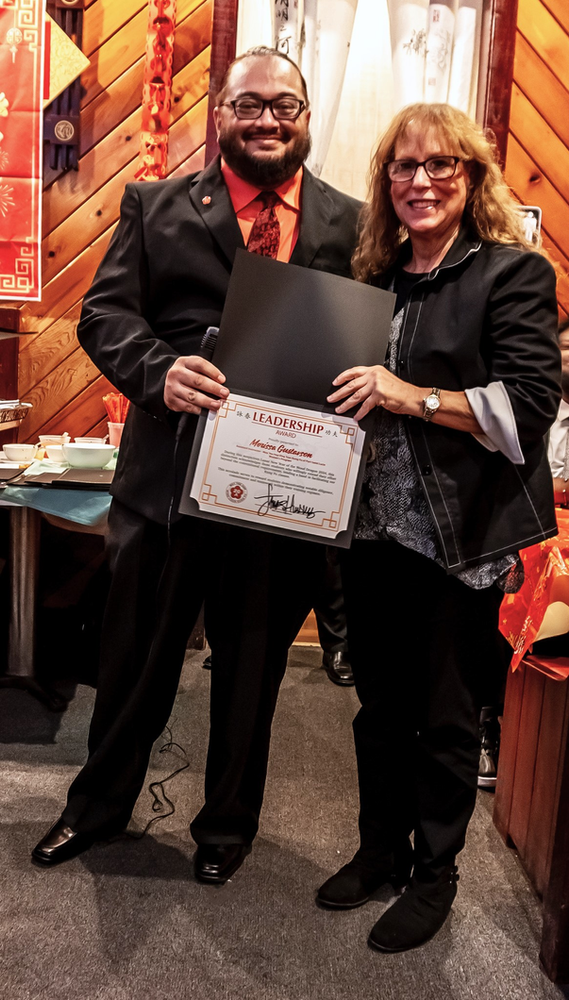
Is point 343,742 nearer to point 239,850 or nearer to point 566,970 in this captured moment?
point 239,850

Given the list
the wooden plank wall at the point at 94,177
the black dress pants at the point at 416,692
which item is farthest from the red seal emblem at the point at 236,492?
the wooden plank wall at the point at 94,177

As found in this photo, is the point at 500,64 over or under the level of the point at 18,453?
over

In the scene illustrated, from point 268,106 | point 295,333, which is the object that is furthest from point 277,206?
point 295,333

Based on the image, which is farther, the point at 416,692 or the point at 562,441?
the point at 562,441

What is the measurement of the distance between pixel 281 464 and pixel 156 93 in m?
2.05

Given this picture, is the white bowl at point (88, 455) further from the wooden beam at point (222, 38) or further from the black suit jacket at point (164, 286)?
the wooden beam at point (222, 38)

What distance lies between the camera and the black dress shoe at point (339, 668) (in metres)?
2.87

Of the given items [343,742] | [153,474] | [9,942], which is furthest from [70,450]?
[9,942]

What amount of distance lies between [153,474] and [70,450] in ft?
3.16

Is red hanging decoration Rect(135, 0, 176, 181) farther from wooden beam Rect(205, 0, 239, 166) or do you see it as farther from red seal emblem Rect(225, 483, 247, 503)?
red seal emblem Rect(225, 483, 247, 503)

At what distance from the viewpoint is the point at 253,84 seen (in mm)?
1512

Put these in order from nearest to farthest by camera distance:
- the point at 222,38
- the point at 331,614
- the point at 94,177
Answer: the point at 222,38, the point at 331,614, the point at 94,177
